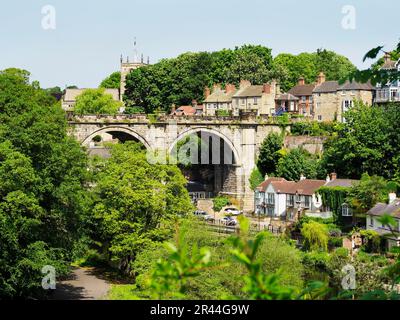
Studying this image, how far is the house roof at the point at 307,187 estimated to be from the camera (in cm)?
4388

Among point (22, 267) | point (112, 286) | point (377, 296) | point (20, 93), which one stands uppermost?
point (20, 93)

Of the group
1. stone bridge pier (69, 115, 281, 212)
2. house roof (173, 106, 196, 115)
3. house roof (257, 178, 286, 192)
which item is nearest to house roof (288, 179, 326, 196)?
house roof (257, 178, 286, 192)

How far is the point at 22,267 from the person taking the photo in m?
24.2

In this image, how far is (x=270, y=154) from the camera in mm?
51562

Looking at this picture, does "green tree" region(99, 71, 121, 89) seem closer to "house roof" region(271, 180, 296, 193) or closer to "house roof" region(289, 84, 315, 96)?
"house roof" region(289, 84, 315, 96)

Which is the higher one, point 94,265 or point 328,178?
point 328,178

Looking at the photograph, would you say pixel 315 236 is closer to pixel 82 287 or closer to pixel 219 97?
Answer: pixel 82 287

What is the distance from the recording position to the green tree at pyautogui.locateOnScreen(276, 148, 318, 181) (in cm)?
4781

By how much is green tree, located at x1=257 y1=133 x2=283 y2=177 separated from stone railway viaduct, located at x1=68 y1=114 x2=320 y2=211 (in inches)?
21.7

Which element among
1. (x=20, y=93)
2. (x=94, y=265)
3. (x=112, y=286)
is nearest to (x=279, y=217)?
(x=94, y=265)

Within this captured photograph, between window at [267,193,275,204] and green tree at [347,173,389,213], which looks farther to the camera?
window at [267,193,275,204]

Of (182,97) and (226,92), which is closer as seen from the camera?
(226,92)
